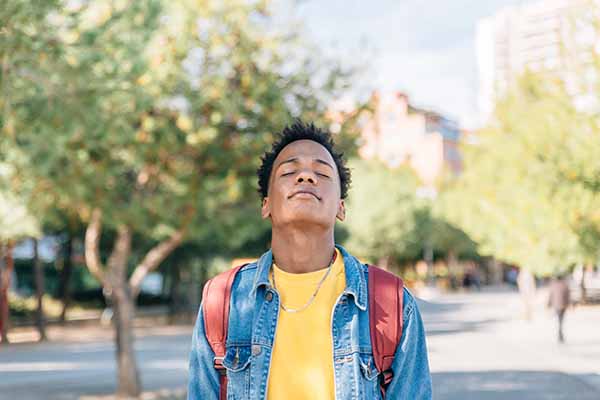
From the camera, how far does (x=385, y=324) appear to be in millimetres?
2309

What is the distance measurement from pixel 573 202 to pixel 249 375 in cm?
1204

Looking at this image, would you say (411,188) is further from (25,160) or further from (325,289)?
(325,289)

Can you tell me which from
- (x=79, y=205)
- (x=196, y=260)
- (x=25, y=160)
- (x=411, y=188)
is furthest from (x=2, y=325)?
(x=411, y=188)

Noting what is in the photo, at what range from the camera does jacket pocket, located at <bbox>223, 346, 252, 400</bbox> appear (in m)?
2.29

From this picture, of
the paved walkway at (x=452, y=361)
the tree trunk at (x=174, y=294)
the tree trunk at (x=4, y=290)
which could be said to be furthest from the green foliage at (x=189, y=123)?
the tree trunk at (x=174, y=294)

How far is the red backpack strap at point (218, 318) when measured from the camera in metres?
2.36

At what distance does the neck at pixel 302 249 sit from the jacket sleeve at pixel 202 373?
12.8 inches

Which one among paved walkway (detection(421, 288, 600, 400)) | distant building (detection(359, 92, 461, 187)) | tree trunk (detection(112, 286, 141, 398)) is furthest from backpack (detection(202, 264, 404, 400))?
distant building (detection(359, 92, 461, 187))

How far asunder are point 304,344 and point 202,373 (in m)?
0.32

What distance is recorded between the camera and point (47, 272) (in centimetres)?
4081

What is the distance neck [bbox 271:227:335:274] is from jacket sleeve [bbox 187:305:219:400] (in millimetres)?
325

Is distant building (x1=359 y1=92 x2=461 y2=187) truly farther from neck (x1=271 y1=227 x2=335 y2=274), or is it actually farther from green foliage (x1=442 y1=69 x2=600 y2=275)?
neck (x1=271 y1=227 x2=335 y2=274)

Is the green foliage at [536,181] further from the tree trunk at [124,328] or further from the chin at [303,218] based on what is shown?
the chin at [303,218]

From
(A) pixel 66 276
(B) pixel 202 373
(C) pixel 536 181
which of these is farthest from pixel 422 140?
(B) pixel 202 373
